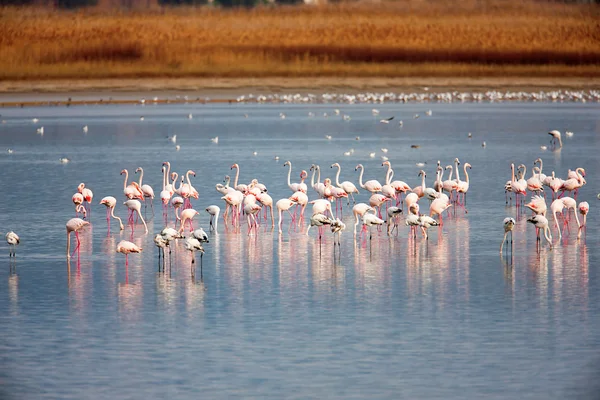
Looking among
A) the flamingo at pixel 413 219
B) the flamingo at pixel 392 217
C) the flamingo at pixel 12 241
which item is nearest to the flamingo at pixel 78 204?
the flamingo at pixel 12 241

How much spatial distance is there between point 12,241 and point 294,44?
1765 inches

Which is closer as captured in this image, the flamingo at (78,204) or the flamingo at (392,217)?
the flamingo at (392,217)

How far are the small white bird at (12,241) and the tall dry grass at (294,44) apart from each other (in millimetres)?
40468

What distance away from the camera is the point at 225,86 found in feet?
185

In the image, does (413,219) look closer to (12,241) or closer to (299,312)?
(299,312)

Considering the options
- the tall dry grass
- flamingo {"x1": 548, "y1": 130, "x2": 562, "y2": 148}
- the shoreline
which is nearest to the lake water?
flamingo {"x1": 548, "y1": 130, "x2": 562, "y2": 148}

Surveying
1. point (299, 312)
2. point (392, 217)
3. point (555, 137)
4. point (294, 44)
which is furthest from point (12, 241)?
point (294, 44)

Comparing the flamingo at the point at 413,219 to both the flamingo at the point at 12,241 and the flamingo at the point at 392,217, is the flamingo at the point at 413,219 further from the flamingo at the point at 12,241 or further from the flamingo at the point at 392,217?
the flamingo at the point at 12,241

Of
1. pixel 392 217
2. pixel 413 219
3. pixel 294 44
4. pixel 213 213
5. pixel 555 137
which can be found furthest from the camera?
pixel 294 44

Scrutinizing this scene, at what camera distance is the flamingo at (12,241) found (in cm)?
1500

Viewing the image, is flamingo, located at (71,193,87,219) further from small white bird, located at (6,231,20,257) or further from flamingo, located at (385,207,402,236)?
flamingo, located at (385,207,402,236)

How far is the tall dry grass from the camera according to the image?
56562mm

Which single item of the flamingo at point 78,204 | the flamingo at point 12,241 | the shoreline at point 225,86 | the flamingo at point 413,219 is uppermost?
the shoreline at point 225,86

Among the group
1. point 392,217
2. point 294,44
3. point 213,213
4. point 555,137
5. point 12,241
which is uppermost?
point 294,44
